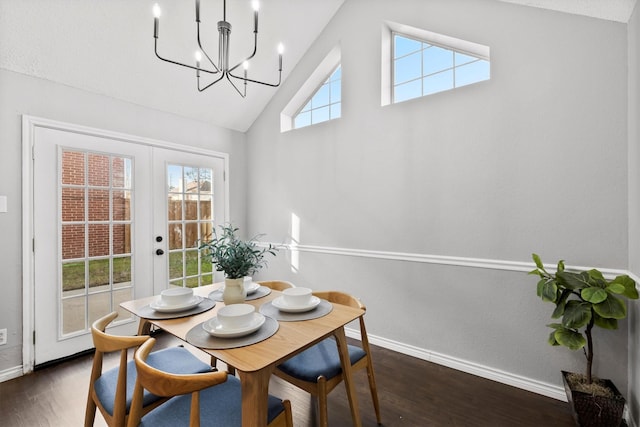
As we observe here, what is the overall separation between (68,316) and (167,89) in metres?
2.27

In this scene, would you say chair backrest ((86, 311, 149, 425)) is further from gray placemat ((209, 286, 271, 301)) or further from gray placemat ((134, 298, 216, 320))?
gray placemat ((209, 286, 271, 301))

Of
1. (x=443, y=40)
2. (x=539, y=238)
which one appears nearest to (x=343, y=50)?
(x=443, y=40)

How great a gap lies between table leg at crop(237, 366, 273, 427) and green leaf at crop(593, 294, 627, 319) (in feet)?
5.78

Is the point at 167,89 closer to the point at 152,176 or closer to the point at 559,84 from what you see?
the point at 152,176

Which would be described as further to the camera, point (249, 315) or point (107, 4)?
point (107, 4)

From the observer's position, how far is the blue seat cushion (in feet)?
5.08

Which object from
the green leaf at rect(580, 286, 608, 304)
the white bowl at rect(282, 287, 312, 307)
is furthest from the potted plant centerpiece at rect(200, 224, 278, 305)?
the green leaf at rect(580, 286, 608, 304)

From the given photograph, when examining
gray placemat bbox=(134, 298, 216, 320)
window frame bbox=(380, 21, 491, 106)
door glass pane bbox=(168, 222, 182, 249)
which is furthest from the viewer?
door glass pane bbox=(168, 222, 182, 249)

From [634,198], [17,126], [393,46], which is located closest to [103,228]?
[17,126]

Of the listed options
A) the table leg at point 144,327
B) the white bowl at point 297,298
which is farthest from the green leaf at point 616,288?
the table leg at point 144,327

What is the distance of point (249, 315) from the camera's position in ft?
4.51

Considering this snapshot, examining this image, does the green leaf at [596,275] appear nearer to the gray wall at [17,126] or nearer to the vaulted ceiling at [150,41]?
the vaulted ceiling at [150,41]

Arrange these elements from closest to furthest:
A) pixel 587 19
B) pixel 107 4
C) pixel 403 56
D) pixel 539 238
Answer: pixel 587 19 → pixel 539 238 → pixel 107 4 → pixel 403 56

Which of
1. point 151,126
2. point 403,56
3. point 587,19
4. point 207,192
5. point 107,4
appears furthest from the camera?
point 207,192
